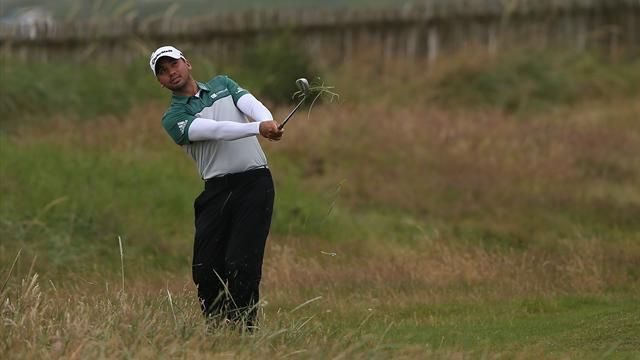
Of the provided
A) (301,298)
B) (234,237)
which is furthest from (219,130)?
(301,298)

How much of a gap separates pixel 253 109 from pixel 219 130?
35 centimetres

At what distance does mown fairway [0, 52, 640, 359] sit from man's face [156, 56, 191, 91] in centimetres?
148

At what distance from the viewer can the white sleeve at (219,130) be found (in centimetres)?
1012

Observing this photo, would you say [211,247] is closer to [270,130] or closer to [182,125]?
[182,125]

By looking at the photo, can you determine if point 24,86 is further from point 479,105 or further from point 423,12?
point 423,12

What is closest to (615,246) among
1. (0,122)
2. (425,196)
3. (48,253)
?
(425,196)

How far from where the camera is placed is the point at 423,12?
2942cm

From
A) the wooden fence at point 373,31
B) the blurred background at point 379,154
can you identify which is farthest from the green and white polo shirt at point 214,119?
the wooden fence at point 373,31

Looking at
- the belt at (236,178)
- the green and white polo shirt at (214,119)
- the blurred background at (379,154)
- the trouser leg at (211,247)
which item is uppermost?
the green and white polo shirt at (214,119)

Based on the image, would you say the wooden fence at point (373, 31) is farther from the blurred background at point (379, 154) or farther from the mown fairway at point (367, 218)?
the mown fairway at point (367, 218)

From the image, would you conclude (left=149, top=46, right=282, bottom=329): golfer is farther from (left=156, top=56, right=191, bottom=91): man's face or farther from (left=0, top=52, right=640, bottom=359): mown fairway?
(left=0, top=52, right=640, bottom=359): mown fairway

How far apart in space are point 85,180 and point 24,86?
4603mm

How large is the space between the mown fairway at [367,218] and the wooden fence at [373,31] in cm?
95

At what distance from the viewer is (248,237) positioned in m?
10.5
